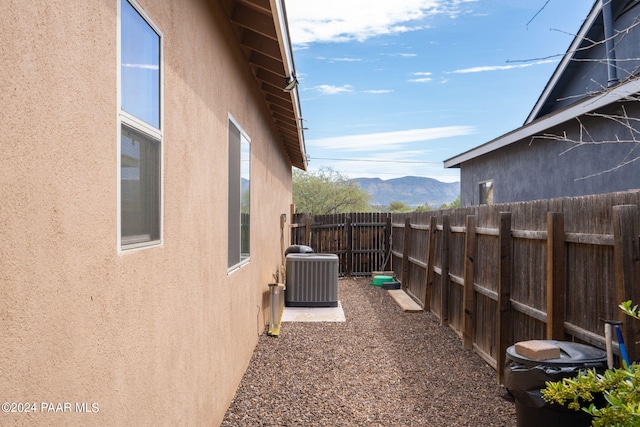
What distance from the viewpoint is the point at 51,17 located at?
1.60 meters

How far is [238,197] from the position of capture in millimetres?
5715

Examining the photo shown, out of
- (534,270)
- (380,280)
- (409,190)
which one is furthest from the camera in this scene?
(409,190)

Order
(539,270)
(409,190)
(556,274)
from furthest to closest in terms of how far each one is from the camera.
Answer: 1. (409,190)
2. (539,270)
3. (556,274)

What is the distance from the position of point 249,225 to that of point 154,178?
3.82 m

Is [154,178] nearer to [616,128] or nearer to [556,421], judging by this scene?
[556,421]

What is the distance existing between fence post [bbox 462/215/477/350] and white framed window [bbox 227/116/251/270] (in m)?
3.00

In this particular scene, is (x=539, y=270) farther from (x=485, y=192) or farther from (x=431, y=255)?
(x=485, y=192)

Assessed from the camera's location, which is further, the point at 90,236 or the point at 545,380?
the point at 545,380

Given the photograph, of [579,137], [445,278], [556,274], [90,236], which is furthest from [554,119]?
[90,236]

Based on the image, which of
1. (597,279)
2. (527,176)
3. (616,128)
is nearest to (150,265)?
(597,279)

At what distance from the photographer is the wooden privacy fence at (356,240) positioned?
16578mm

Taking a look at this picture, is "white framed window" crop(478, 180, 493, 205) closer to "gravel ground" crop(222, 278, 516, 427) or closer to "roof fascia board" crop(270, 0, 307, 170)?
"gravel ground" crop(222, 278, 516, 427)

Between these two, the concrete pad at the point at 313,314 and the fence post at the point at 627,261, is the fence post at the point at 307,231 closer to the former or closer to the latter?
the concrete pad at the point at 313,314

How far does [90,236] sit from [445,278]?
759 cm
